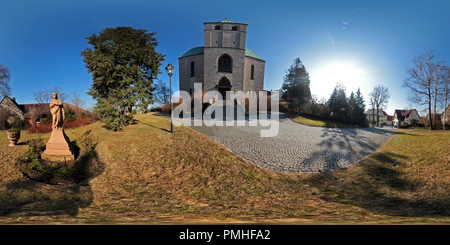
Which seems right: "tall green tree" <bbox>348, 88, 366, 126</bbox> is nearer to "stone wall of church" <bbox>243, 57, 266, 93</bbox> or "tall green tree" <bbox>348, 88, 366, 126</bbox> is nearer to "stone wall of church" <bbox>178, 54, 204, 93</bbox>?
"stone wall of church" <bbox>243, 57, 266, 93</bbox>

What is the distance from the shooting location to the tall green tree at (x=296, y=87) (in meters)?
19.8

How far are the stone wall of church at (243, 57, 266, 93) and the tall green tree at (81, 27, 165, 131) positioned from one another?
1934 centimetres

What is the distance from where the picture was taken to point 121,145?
7.56 m

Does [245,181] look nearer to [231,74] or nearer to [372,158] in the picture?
[372,158]

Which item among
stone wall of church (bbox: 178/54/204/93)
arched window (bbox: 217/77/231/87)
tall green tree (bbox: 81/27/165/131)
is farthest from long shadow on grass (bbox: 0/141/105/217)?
stone wall of church (bbox: 178/54/204/93)

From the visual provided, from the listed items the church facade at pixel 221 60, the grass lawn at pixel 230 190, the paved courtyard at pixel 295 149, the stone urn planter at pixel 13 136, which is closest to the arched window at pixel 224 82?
the church facade at pixel 221 60

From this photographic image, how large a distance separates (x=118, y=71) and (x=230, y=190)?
10.3m

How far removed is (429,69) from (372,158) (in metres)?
3.55

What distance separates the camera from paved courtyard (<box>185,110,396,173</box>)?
6.15 meters

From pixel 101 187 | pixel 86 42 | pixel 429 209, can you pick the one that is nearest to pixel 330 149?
pixel 429 209

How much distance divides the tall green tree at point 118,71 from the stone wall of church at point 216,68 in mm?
14776

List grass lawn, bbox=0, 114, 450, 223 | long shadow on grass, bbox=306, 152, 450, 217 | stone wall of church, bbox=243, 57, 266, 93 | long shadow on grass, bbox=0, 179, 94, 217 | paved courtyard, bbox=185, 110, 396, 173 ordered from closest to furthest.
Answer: grass lawn, bbox=0, 114, 450, 223 < long shadow on grass, bbox=306, 152, 450, 217 < long shadow on grass, bbox=0, 179, 94, 217 < paved courtyard, bbox=185, 110, 396, 173 < stone wall of church, bbox=243, 57, 266, 93

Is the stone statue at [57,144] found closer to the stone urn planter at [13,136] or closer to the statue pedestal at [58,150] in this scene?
the statue pedestal at [58,150]

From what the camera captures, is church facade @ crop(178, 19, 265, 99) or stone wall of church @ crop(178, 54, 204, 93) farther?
stone wall of church @ crop(178, 54, 204, 93)
